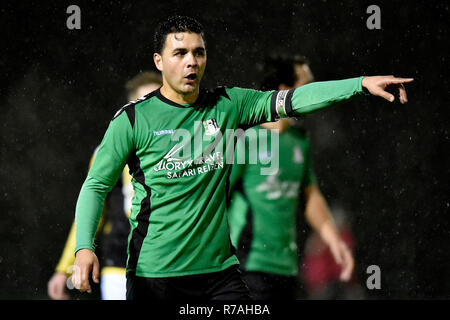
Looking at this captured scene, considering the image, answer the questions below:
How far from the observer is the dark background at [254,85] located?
575cm

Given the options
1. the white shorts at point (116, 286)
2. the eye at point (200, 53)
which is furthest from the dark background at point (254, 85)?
the eye at point (200, 53)

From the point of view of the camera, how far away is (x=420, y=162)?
20.0 ft

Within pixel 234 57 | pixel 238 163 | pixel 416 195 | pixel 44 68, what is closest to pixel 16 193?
pixel 44 68

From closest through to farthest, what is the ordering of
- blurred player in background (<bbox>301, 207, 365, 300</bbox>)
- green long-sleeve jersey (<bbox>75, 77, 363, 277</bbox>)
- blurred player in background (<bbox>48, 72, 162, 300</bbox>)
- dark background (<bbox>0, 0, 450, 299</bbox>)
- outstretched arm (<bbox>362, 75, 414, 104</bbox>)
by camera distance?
1. outstretched arm (<bbox>362, 75, 414, 104</bbox>)
2. green long-sleeve jersey (<bbox>75, 77, 363, 277</bbox>)
3. blurred player in background (<bbox>48, 72, 162, 300</bbox>)
4. dark background (<bbox>0, 0, 450, 299</bbox>)
5. blurred player in background (<bbox>301, 207, 365, 300</bbox>)

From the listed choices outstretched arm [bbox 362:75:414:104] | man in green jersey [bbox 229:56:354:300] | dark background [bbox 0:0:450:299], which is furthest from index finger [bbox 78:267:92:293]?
dark background [bbox 0:0:450:299]

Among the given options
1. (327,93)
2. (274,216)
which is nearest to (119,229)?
(274,216)

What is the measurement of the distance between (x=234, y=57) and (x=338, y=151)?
Answer: 3.59 feet

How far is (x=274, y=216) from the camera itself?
406cm

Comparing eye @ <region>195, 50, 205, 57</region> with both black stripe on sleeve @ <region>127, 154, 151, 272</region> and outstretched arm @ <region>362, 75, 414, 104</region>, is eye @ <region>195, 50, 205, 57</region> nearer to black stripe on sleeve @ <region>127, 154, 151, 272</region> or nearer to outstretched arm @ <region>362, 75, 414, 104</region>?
black stripe on sleeve @ <region>127, 154, 151, 272</region>

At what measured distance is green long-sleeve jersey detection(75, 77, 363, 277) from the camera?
116 inches

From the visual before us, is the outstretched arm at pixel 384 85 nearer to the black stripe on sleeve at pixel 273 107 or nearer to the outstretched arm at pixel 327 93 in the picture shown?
the outstretched arm at pixel 327 93

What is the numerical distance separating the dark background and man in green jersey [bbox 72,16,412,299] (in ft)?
9.05

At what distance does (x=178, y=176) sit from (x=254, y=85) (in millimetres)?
2921

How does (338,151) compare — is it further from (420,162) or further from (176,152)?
(176,152)
